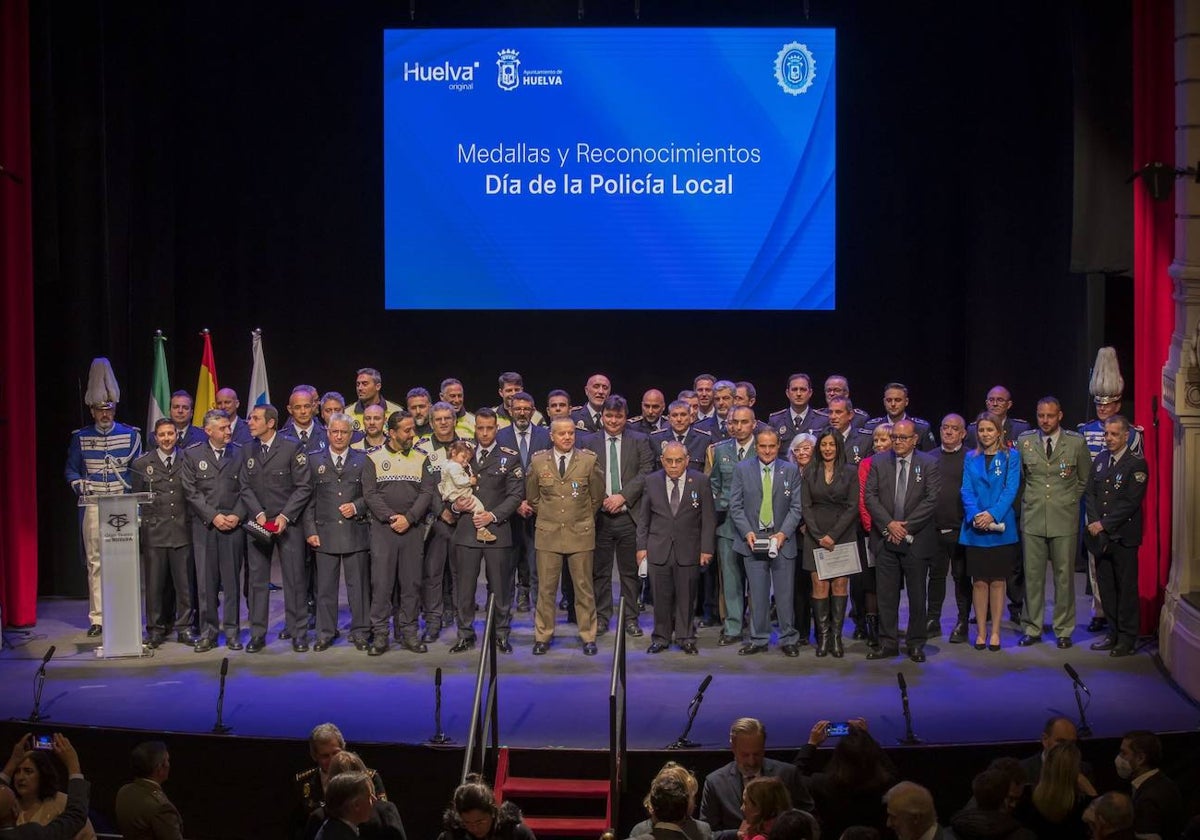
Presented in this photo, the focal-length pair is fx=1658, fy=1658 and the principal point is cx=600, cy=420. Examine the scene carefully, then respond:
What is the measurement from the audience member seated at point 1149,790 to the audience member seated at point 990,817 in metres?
0.61

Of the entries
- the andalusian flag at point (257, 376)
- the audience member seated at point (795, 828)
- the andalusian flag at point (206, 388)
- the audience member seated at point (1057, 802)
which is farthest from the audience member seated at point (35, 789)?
the andalusian flag at point (257, 376)

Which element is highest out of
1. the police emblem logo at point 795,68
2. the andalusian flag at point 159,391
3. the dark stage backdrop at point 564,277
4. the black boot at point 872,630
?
the police emblem logo at point 795,68

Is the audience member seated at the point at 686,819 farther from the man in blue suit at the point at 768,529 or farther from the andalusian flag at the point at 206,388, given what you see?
the andalusian flag at the point at 206,388

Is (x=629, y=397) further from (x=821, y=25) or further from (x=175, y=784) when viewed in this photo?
(x=175, y=784)

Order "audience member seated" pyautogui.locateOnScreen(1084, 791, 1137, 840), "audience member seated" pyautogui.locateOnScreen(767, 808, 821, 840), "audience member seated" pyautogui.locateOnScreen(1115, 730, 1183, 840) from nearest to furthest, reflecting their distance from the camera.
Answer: "audience member seated" pyautogui.locateOnScreen(767, 808, 821, 840)
"audience member seated" pyautogui.locateOnScreen(1084, 791, 1137, 840)
"audience member seated" pyautogui.locateOnScreen(1115, 730, 1183, 840)

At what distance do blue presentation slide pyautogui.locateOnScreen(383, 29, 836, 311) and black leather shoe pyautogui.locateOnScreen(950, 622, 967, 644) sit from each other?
355cm

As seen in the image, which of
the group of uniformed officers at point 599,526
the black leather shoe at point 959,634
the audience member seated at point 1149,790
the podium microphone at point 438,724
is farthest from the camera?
the black leather shoe at point 959,634

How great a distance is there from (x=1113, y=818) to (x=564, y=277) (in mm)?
8139

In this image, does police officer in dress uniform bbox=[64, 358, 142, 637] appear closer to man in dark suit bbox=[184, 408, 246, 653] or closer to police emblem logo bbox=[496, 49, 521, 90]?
man in dark suit bbox=[184, 408, 246, 653]

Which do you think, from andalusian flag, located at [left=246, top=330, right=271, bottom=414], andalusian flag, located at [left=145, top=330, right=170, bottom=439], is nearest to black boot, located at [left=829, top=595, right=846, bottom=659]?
andalusian flag, located at [left=246, top=330, right=271, bottom=414]

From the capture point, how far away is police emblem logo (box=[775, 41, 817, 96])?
41.9 ft

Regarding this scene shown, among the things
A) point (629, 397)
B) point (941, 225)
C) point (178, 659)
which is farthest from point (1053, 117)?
point (178, 659)

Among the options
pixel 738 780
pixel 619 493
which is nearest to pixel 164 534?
pixel 619 493

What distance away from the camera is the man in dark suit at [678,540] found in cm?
995
